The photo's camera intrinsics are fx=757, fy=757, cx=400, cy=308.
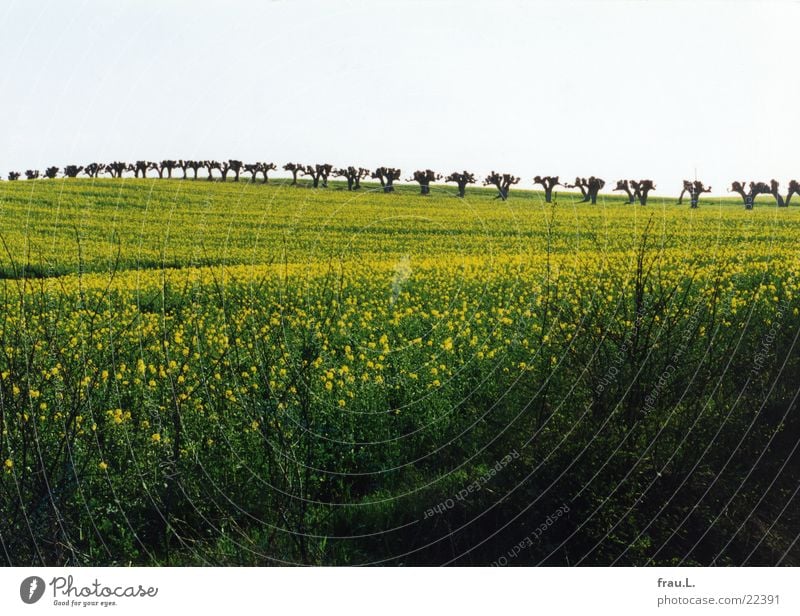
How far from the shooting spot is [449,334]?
8.04 m

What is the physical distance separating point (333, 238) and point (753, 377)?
18028 millimetres

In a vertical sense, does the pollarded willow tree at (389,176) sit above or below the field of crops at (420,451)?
above

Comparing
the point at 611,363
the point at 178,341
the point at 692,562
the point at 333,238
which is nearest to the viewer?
the point at 692,562

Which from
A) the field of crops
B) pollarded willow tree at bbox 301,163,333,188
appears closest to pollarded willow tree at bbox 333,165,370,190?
pollarded willow tree at bbox 301,163,333,188

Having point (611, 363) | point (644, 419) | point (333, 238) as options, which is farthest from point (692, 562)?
point (333, 238)

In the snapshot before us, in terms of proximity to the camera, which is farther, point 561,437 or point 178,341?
point 178,341

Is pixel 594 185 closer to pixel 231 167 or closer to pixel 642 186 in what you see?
pixel 231 167

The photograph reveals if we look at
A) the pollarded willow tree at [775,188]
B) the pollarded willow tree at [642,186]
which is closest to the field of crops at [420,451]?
the pollarded willow tree at [775,188]

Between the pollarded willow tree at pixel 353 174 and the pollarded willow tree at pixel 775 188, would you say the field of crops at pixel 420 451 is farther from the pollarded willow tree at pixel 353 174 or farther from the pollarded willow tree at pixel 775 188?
the pollarded willow tree at pixel 353 174

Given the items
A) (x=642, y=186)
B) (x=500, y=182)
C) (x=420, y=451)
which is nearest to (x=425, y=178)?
(x=500, y=182)

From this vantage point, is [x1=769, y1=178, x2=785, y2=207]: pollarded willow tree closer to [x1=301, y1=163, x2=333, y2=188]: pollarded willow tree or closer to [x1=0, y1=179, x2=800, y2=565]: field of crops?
[x1=0, y1=179, x2=800, y2=565]: field of crops

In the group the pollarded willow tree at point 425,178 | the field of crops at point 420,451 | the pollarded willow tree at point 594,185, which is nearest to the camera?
the field of crops at point 420,451
